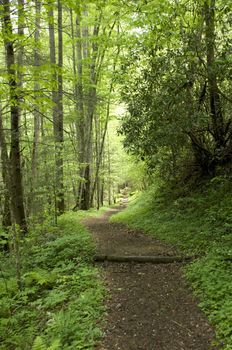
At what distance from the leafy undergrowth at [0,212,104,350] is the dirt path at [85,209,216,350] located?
278 millimetres

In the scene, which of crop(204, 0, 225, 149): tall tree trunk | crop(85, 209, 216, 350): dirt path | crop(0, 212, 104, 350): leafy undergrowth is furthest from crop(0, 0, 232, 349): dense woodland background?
crop(85, 209, 216, 350): dirt path

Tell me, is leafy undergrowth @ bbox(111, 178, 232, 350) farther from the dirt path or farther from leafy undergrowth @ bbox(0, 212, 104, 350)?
leafy undergrowth @ bbox(0, 212, 104, 350)

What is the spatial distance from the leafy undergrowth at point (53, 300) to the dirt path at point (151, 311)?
0.91 ft

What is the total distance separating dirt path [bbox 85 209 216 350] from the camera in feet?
11.6

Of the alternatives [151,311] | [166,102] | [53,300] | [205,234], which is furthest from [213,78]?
[53,300]

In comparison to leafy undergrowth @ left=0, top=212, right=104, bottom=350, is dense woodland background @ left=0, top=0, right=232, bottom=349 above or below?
above

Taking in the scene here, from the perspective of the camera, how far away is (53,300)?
14.6 feet

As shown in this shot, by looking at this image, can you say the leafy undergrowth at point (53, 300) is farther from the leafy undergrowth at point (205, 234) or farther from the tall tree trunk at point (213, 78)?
the tall tree trunk at point (213, 78)

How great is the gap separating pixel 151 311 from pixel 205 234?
3.05 m

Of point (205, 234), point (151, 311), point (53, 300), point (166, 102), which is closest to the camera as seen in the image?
point (151, 311)

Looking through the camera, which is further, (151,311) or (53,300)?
(53,300)

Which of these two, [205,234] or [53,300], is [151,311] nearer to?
[53,300]

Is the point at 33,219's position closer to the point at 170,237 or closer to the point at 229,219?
the point at 170,237

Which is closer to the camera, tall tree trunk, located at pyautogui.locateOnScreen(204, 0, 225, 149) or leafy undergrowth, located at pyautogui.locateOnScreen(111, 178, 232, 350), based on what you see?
leafy undergrowth, located at pyautogui.locateOnScreen(111, 178, 232, 350)
